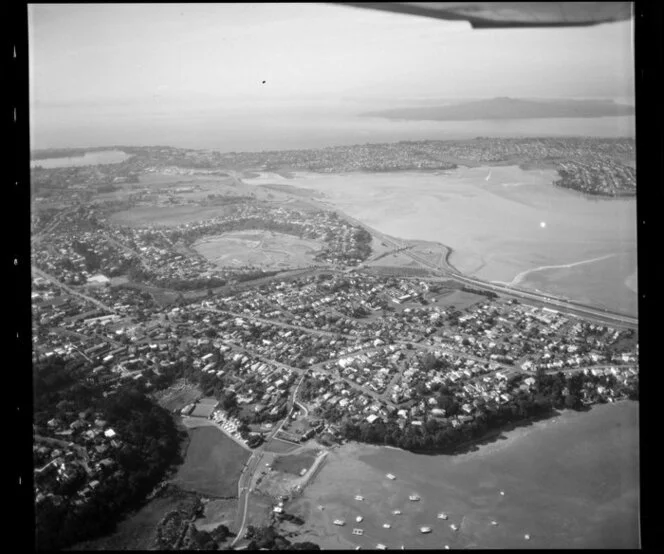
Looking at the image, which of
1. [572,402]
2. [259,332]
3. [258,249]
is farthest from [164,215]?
[572,402]

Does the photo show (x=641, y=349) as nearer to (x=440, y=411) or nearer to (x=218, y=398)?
(x=440, y=411)

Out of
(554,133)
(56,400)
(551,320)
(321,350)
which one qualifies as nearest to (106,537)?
(56,400)

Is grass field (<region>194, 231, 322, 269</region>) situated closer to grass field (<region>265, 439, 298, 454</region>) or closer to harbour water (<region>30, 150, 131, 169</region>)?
harbour water (<region>30, 150, 131, 169</region>)

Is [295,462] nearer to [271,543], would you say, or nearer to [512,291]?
[271,543]

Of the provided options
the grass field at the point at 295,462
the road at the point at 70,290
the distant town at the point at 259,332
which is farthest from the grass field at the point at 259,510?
the road at the point at 70,290

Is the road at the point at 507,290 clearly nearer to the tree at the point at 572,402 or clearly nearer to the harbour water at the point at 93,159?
the tree at the point at 572,402

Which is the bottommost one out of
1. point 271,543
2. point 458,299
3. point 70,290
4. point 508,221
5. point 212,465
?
point 271,543

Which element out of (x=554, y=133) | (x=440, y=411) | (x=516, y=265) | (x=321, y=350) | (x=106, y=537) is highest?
(x=554, y=133)
